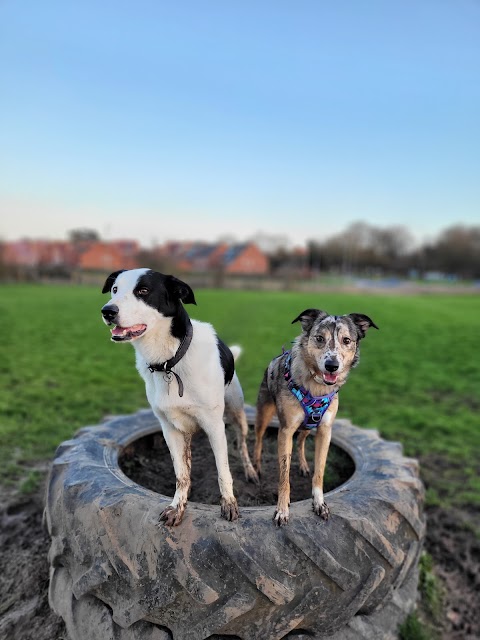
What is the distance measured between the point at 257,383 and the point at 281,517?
6821 millimetres

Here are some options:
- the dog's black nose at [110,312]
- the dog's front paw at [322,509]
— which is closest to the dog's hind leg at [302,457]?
the dog's front paw at [322,509]

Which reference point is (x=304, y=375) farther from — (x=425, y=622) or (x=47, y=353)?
(x=47, y=353)

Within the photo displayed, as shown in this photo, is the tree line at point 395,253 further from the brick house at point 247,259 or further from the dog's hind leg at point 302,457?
the dog's hind leg at point 302,457

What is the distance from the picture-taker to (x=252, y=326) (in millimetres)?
17562

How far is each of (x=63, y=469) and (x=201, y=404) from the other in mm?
1183

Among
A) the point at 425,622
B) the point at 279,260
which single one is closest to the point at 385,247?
the point at 279,260

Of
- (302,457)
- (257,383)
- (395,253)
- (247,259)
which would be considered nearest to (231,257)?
(247,259)

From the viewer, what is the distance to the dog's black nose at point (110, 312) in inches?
82.7

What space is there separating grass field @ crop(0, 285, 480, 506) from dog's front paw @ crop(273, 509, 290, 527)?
3078 millimetres

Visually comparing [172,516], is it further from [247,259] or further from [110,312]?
[247,259]

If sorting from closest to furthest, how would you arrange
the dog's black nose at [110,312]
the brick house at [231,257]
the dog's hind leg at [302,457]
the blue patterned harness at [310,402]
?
the dog's black nose at [110,312]
the blue patterned harness at [310,402]
the dog's hind leg at [302,457]
the brick house at [231,257]

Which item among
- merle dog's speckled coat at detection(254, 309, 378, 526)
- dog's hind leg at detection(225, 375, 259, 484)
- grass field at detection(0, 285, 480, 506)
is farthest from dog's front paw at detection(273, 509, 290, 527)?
grass field at detection(0, 285, 480, 506)

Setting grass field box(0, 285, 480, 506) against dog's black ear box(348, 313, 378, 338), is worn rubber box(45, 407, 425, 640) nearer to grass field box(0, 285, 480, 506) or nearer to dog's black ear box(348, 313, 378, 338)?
dog's black ear box(348, 313, 378, 338)

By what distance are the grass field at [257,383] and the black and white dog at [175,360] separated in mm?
3148
